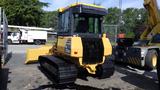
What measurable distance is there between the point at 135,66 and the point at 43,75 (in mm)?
5511

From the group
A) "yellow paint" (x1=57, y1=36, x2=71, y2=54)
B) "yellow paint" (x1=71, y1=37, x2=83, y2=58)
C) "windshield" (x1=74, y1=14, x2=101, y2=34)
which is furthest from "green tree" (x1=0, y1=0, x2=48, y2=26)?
"yellow paint" (x1=71, y1=37, x2=83, y2=58)

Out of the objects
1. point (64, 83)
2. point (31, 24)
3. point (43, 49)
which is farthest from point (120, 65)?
point (31, 24)

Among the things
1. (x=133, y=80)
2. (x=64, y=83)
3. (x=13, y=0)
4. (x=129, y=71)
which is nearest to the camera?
(x=64, y=83)

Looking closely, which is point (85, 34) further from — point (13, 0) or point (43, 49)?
point (13, 0)

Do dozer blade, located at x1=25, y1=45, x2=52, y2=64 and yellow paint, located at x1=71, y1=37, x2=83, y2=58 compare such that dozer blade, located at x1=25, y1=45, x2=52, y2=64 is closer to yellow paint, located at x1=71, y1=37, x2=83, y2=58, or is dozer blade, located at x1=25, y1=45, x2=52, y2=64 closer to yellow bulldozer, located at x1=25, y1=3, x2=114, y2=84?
yellow bulldozer, located at x1=25, y1=3, x2=114, y2=84

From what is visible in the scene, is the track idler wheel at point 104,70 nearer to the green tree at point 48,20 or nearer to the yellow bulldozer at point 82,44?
the yellow bulldozer at point 82,44

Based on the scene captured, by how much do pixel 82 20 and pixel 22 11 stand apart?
41250 mm

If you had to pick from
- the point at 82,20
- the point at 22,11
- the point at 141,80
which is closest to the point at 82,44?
the point at 82,20

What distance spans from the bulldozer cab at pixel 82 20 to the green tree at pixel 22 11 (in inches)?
1594

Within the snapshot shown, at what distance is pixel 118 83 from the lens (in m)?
12.0

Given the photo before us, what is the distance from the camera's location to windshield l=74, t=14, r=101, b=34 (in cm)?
1197

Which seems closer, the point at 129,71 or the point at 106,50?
the point at 106,50

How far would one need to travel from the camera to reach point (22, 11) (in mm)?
51875

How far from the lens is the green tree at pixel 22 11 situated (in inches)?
2055
